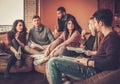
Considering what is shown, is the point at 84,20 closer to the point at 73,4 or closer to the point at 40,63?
the point at 73,4

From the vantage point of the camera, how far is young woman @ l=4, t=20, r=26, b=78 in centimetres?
543

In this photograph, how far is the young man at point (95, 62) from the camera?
2.53 metres

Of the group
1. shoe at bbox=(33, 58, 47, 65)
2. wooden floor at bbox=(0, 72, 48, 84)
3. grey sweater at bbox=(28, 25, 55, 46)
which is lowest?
wooden floor at bbox=(0, 72, 48, 84)

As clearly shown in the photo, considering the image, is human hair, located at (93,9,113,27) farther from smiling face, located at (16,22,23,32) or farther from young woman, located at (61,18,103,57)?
smiling face, located at (16,22,23,32)

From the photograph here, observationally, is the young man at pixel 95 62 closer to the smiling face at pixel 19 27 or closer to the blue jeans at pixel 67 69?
the blue jeans at pixel 67 69

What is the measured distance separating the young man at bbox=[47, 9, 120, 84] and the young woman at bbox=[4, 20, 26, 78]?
112 inches

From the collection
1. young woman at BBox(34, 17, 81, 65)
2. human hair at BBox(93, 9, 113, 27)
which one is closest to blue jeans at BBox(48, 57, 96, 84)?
human hair at BBox(93, 9, 113, 27)

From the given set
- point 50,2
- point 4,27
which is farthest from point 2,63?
point 50,2

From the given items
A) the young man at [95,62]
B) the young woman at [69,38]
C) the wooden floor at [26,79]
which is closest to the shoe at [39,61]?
the young woman at [69,38]

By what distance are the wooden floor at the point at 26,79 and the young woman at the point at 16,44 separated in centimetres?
21

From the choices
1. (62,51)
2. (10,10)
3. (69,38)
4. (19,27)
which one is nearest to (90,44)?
(62,51)

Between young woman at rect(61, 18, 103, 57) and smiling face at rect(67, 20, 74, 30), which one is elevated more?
smiling face at rect(67, 20, 74, 30)

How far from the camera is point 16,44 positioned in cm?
562

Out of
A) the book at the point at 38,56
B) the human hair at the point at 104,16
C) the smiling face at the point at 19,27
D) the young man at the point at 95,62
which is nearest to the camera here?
the young man at the point at 95,62
